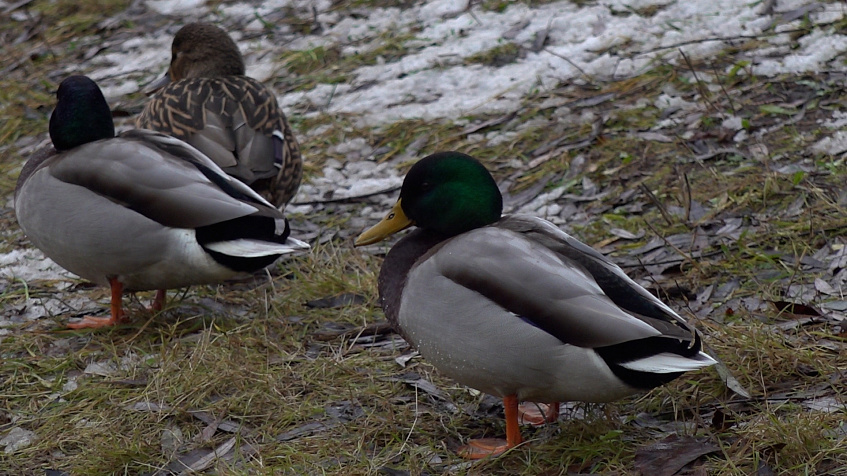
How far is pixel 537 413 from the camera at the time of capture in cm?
351

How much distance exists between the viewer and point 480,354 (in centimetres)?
305

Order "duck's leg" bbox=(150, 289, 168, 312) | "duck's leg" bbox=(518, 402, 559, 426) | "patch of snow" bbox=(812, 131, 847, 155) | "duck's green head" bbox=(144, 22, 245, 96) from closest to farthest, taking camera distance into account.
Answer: "duck's leg" bbox=(518, 402, 559, 426) < "duck's leg" bbox=(150, 289, 168, 312) < "patch of snow" bbox=(812, 131, 847, 155) < "duck's green head" bbox=(144, 22, 245, 96)

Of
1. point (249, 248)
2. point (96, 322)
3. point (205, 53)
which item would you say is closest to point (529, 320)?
point (249, 248)

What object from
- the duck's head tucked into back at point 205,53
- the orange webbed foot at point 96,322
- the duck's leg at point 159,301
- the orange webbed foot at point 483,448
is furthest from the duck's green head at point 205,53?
the orange webbed foot at point 483,448

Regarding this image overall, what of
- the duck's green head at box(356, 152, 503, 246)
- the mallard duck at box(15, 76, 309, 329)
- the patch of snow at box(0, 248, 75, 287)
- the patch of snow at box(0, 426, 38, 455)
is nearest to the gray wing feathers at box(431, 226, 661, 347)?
the duck's green head at box(356, 152, 503, 246)

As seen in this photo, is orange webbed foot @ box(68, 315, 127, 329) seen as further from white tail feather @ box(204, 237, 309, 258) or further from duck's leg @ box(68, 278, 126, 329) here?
white tail feather @ box(204, 237, 309, 258)

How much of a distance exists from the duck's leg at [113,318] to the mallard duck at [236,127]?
788mm

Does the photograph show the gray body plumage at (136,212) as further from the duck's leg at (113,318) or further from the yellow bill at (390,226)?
the yellow bill at (390,226)

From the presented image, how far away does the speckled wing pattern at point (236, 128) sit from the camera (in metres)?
4.85

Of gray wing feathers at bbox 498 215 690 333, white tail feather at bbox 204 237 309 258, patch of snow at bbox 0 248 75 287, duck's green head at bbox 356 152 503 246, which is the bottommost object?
patch of snow at bbox 0 248 75 287

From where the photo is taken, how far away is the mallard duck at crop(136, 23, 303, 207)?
191 inches

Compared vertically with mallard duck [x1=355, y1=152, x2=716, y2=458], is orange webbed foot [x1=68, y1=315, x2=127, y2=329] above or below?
below

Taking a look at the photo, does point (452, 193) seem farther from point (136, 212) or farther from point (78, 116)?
point (78, 116)

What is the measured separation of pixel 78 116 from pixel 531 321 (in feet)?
7.98
